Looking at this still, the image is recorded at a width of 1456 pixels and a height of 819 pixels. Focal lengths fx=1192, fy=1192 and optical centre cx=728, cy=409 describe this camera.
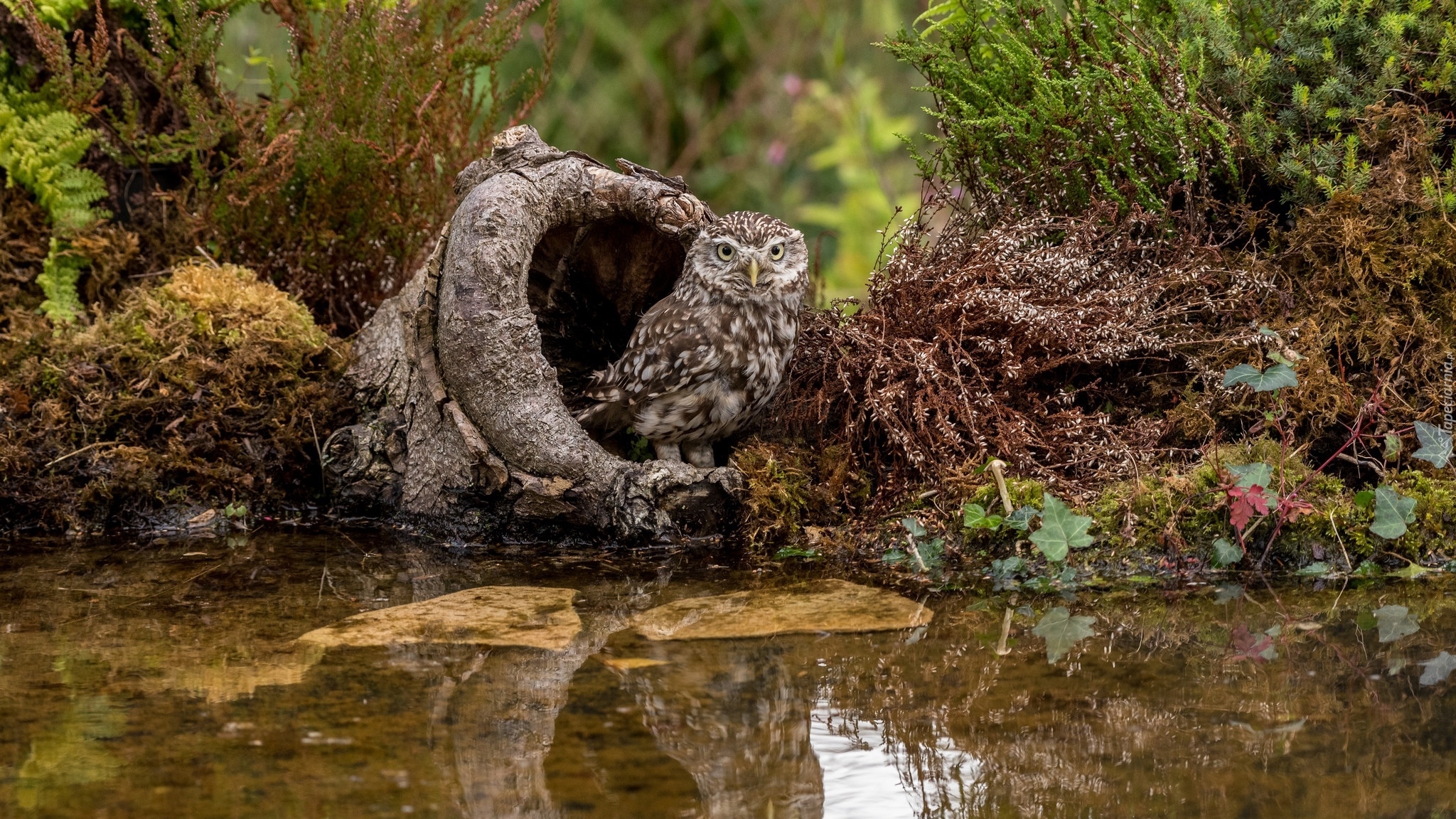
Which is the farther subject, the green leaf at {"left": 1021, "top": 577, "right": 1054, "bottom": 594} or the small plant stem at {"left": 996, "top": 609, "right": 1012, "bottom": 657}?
the green leaf at {"left": 1021, "top": 577, "right": 1054, "bottom": 594}

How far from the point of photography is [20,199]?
497 cm

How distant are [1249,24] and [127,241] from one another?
4.55 m

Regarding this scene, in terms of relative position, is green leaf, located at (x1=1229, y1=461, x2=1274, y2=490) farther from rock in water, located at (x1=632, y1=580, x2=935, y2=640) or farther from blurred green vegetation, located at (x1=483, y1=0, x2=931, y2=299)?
blurred green vegetation, located at (x1=483, y1=0, x2=931, y2=299)

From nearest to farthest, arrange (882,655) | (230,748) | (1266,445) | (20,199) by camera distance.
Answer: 1. (230,748)
2. (882,655)
3. (1266,445)
4. (20,199)

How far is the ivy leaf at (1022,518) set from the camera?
373cm

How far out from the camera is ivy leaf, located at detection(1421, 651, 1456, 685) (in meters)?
2.77

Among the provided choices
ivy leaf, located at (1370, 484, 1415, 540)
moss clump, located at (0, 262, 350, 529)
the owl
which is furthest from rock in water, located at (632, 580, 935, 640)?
moss clump, located at (0, 262, 350, 529)

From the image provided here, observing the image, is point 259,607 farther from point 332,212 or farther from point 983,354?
point 983,354

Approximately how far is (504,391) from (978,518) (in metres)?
1.65

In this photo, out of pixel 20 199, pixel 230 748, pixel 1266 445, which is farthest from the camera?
pixel 20 199

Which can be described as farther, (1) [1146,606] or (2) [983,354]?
(2) [983,354]

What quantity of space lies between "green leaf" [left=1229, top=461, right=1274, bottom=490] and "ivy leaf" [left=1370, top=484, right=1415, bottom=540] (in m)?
0.32

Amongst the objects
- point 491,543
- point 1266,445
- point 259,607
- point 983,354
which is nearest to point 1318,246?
point 1266,445

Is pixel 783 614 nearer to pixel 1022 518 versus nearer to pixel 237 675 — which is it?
pixel 1022 518
